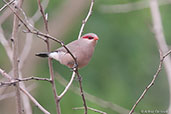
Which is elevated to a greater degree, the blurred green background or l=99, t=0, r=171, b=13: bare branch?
l=99, t=0, r=171, b=13: bare branch

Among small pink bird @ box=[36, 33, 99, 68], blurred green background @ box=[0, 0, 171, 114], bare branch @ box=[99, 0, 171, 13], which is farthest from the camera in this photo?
blurred green background @ box=[0, 0, 171, 114]

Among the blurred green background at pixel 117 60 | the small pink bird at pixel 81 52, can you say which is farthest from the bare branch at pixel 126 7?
the small pink bird at pixel 81 52

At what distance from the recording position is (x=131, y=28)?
31.2 ft

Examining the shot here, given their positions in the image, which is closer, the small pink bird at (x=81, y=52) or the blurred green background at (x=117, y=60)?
the small pink bird at (x=81, y=52)

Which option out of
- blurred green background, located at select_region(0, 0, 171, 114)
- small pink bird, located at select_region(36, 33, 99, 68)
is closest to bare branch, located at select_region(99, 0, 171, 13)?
blurred green background, located at select_region(0, 0, 171, 114)

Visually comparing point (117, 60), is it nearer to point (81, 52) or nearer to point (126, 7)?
point (126, 7)

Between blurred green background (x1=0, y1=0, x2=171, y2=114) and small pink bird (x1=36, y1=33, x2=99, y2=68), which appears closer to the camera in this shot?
small pink bird (x1=36, y1=33, x2=99, y2=68)

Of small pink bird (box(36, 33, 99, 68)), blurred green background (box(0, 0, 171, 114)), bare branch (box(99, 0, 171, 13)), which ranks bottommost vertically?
blurred green background (box(0, 0, 171, 114))

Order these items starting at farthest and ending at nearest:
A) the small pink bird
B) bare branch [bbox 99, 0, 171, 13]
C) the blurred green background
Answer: the blurred green background → bare branch [bbox 99, 0, 171, 13] → the small pink bird

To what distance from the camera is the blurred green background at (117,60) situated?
8719mm

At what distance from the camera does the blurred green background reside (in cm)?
872

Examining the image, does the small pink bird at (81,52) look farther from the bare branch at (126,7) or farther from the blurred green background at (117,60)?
the blurred green background at (117,60)

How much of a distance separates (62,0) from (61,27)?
3.30ft

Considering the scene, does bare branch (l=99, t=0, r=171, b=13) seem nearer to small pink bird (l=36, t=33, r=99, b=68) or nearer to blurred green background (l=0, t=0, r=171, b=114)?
blurred green background (l=0, t=0, r=171, b=114)
